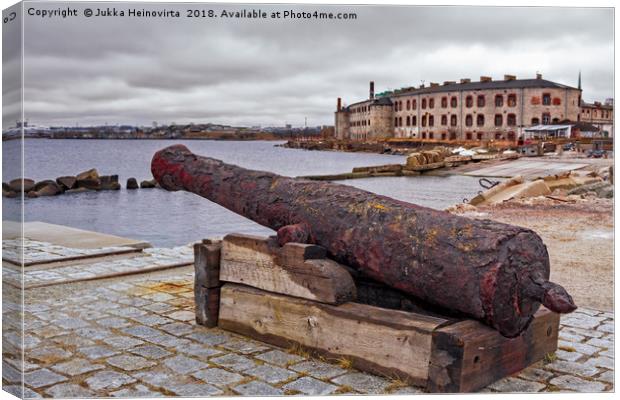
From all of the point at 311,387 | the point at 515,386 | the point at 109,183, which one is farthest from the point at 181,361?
the point at 109,183

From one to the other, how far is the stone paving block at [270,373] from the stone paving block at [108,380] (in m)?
0.78

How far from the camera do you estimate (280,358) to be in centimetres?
499

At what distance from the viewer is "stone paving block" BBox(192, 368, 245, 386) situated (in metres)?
4.54

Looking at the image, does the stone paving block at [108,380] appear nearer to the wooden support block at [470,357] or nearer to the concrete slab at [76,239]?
the wooden support block at [470,357]

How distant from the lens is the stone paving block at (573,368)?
4816 mm

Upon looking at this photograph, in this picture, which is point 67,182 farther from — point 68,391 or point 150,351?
point 68,391

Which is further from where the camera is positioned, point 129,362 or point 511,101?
point 511,101

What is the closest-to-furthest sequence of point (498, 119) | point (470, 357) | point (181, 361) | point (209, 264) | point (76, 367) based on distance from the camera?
1. point (470, 357)
2. point (76, 367)
3. point (181, 361)
4. point (209, 264)
5. point (498, 119)

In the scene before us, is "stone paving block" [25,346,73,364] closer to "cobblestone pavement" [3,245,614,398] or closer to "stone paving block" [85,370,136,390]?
"cobblestone pavement" [3,245,614,398]

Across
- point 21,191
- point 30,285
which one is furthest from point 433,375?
point 30,285

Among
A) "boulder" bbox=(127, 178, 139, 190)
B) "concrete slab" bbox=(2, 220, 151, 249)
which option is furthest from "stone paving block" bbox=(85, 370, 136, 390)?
"boulder" bbox=(127, 178, 139, 190)

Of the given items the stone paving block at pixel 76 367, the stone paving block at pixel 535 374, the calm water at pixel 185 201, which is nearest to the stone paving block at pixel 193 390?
the stone paving block at pixel 76 367

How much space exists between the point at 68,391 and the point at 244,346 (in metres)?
1.32

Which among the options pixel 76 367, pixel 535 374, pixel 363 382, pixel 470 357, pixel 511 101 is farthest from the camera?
pixel 511 101
